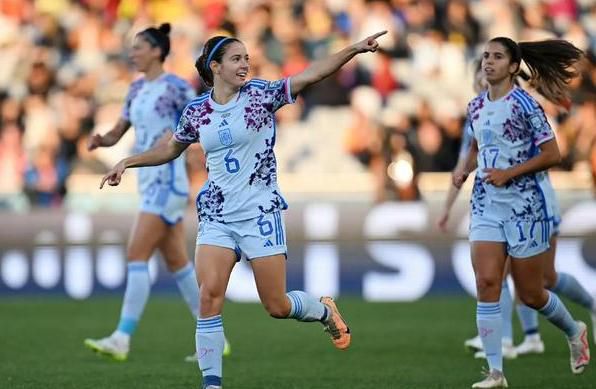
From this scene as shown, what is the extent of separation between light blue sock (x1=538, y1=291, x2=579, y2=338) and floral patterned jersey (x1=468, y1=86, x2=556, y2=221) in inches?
24.8

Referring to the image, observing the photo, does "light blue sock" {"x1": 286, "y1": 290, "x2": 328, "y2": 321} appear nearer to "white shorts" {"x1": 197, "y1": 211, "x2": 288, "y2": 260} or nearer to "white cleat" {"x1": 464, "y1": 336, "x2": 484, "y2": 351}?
"white shorts" {"x1": 197, "y1": 211, "x2": 288, "y2": 260}

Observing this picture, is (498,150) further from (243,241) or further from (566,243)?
(566,243)

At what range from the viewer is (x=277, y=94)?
25.9 feet

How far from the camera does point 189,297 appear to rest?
11.2m

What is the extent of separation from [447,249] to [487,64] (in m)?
7.71

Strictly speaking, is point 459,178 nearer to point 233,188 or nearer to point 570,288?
point 233,188

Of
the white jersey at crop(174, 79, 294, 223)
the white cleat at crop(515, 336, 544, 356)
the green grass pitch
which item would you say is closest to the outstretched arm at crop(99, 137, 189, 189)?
the white jersey at crop(174, 79, 294, 223)

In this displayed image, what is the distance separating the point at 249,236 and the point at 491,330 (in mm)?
1866

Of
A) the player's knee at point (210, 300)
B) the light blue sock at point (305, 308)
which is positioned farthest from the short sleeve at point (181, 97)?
the player's knee at point (210, 300)

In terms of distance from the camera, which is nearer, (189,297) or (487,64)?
(487,64)

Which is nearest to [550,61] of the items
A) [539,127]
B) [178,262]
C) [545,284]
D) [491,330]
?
[539,127]

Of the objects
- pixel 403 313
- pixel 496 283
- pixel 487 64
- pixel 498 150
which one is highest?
pixel 487 64

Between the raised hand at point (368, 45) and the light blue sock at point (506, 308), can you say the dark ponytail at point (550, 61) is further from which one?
the light blue sock at point (506, 308)

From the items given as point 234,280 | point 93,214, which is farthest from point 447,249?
point 93,214
